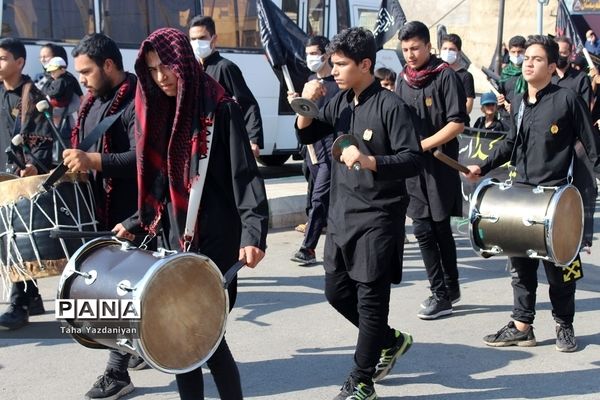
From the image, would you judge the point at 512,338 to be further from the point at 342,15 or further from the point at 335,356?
the point at 342,15

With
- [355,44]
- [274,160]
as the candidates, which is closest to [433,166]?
[355,44]

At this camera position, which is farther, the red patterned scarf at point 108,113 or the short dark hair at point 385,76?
the short dark hair at point 385,76

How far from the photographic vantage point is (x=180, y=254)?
3.35m

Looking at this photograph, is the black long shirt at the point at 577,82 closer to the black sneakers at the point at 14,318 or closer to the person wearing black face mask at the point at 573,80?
the person wearing black face mask at the point at 573,80

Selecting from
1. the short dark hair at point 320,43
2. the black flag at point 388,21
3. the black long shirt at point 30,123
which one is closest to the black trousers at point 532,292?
the black long shirt at point 30,123

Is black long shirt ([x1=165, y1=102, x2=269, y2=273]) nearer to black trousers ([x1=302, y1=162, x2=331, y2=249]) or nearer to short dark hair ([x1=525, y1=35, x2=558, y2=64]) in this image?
short dark hair ([x1=525, y1=35, x2=558, y2=64])

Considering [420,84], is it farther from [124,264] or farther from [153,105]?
[124,264]

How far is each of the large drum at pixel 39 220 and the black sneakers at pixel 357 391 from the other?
145 centimetres

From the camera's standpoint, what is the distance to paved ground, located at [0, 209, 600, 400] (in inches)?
187

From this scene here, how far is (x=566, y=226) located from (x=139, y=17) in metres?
7.86

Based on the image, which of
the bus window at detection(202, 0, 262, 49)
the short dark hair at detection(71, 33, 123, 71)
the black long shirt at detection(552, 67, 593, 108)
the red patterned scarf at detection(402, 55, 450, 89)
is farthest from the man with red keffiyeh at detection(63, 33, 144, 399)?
the bus window at detection(202, 0, 262, 49)

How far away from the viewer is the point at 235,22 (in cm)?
1266

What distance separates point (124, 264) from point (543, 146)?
2720 millimetres

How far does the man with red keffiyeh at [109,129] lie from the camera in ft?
15.0
